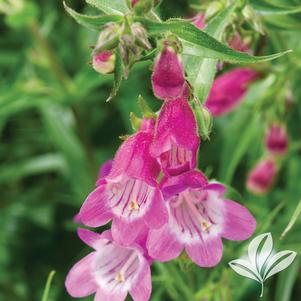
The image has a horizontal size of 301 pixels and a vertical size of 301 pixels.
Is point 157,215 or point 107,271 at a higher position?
point 157,215

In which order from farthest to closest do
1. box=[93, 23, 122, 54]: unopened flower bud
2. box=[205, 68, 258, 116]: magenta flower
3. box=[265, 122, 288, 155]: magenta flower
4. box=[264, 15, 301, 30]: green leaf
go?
box=[265, 122, 288, 155]: magenta flower, box=[205, 68, 258, 116]: magenta flower, box=[264, 15, 301, 30]: green leaf, box=[93, 23, 122, 54]: unopened flower bud

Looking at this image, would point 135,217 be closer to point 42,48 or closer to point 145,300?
point 145,300

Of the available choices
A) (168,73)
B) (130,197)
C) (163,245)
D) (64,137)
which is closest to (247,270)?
(163,245)

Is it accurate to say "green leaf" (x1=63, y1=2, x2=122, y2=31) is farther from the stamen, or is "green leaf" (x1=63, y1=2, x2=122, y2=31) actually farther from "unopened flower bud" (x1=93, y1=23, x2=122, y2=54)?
the stamen

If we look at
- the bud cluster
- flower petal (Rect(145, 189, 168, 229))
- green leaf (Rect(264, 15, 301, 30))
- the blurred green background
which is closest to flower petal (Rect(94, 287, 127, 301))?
flower petal (Rect(145, 189, 168, 229))

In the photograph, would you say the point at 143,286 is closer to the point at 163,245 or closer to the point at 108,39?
the point at 163,245

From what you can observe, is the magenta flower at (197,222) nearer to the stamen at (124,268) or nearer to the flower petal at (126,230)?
the flower petal at (126,230)

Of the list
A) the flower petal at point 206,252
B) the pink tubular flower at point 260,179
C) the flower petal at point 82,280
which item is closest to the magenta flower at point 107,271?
the flower petal at point 82,280
